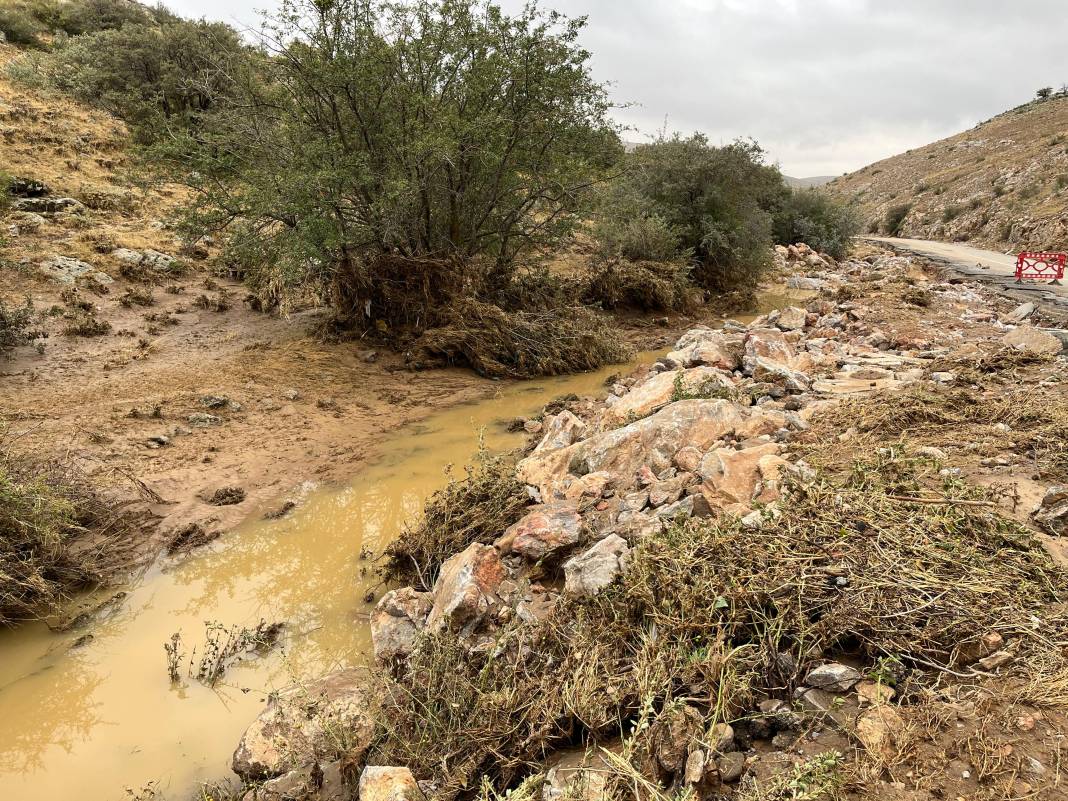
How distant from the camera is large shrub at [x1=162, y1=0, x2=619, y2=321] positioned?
321 inches

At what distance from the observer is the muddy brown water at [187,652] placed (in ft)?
9.71

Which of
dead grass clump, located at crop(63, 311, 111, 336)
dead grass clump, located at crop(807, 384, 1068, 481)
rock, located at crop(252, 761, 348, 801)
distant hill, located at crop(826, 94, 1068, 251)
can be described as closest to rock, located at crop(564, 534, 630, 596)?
rock, located at crop(252, 761, 348, 801)

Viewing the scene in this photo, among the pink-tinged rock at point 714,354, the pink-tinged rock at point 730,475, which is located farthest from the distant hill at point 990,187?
the pink-tinged rock at point 730,475

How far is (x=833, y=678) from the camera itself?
6.87 ft

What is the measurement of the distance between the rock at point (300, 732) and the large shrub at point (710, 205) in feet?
43.5

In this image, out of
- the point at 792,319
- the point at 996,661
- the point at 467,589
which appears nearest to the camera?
the point at 996,661

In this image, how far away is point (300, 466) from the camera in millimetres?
6031

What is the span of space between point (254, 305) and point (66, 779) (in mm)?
9123

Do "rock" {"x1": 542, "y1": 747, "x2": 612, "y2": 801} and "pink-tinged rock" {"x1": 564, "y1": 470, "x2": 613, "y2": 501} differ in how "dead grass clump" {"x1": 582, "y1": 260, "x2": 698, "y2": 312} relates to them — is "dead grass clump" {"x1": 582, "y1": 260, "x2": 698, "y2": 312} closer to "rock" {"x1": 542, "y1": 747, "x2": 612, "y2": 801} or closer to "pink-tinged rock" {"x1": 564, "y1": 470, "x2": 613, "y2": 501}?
"pink-tinged rock" {"x1": 564, "y1": 470, "x2": 613, "y2": 501}

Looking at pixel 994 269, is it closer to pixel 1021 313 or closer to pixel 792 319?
pixel 1021 313

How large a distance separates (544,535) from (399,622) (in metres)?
1.03

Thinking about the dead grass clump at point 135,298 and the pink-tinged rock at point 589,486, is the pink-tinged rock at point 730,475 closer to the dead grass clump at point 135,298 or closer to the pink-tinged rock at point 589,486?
the pink-tinged rock at point 589,486

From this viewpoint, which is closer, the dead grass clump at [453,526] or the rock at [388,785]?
the rock at [388,785]

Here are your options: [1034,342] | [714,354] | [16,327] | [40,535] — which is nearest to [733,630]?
[40,535]
